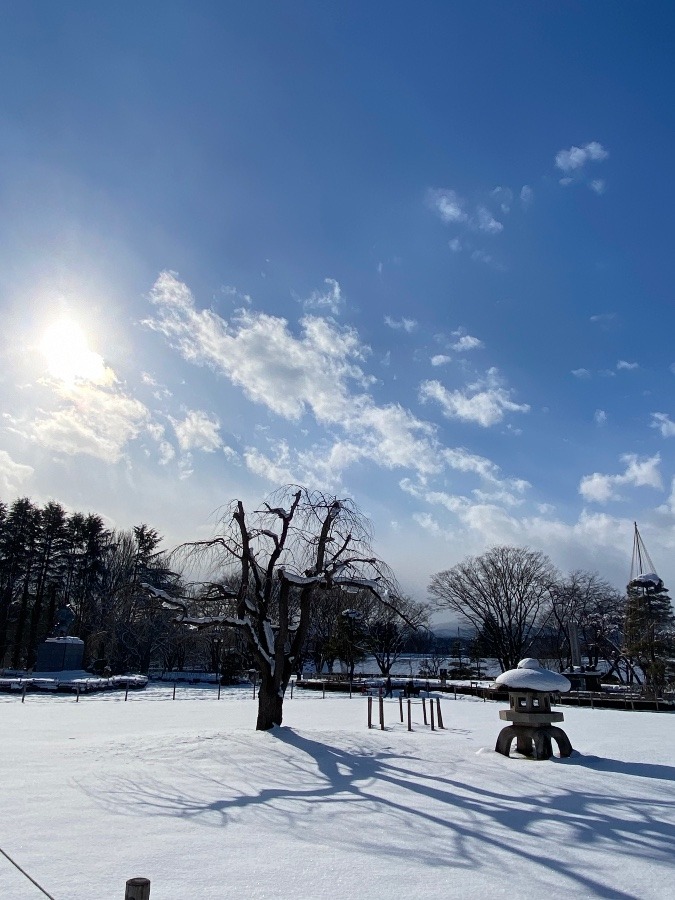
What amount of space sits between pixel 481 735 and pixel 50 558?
1613 inches

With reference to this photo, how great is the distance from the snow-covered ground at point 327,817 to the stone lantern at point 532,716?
484 mm

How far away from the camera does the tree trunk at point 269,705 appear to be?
1430cm

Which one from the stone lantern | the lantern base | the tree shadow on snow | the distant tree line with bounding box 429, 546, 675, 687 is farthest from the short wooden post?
the distant tree line with bounding box 429, 546, 675, 687

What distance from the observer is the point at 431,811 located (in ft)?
24.2

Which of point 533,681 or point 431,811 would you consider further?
point 533,681

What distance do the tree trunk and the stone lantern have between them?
5.41m

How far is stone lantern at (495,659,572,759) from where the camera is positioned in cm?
1193

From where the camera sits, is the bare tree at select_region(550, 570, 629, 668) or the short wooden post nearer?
the short wooden post

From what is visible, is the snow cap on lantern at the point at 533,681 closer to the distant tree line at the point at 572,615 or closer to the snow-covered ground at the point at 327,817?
the snow-covered ground at the point at 327,817

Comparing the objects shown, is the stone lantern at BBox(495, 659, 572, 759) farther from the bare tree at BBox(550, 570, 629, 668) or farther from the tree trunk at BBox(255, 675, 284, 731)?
the bare tree at BBox(550, 570, 629, 668)

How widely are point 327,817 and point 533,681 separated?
22.4ft

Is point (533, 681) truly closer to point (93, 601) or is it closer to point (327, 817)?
point (327, 817)

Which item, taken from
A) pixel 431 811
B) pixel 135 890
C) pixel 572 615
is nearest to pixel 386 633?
pixel 572 615

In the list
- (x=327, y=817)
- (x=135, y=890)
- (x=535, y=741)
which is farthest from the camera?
(x=535, y=741)
